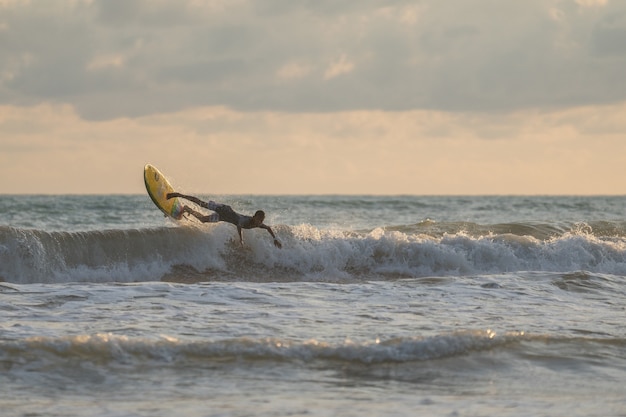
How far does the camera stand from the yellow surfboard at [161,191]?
19656 millimetres

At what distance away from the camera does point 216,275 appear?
1859 centimetres

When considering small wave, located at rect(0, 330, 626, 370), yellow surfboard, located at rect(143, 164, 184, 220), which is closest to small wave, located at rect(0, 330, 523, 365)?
small wave, located at rect(0, 330, 626, 370)

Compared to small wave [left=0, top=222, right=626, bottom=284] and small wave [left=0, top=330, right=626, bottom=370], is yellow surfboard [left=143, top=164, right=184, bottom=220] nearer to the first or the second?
small wave [left=0, top=222, right=626, bottom=284]

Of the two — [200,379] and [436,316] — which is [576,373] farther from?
[200,379]

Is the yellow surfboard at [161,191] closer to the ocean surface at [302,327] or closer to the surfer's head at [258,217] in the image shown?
the ocean surface at [302,327]

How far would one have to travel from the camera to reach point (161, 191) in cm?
1983

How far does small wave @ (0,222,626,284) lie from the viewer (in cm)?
1792

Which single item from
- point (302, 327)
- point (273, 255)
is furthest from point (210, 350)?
point (273, 255)

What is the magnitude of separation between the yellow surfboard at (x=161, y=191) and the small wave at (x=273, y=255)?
395 millimetres

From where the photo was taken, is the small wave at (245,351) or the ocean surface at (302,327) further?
the small wave at (245,351)

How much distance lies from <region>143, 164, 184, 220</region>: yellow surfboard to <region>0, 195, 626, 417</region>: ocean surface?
40 centimetres

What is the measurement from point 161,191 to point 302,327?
9.22 metres

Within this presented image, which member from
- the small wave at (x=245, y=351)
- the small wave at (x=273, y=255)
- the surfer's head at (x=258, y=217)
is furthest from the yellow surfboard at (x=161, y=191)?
the small wave at (x=245, y=351)

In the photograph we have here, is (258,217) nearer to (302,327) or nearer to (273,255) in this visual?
(273,255)
